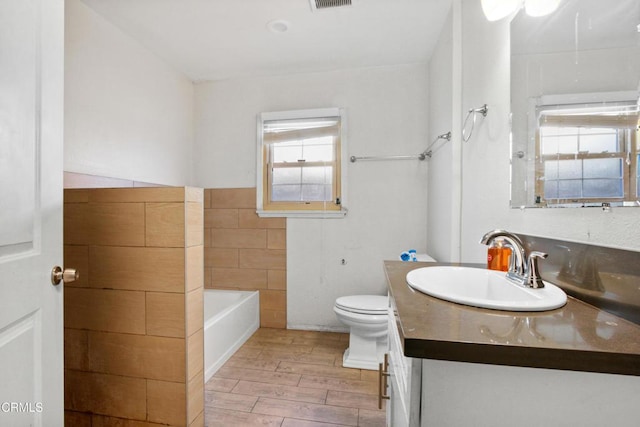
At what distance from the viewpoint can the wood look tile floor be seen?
146 centimetres

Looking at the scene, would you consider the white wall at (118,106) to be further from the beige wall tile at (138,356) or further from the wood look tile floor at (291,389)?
the wood look tile floor at (291,389)

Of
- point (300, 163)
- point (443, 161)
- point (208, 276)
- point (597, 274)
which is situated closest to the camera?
point (597, 274)

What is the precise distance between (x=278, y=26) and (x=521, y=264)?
203 cm

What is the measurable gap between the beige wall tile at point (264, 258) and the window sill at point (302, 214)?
1.08 feet

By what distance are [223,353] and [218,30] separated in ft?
7.59

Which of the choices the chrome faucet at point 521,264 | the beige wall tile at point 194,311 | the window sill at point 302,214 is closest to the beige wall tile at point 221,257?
the window sill at point 302,214

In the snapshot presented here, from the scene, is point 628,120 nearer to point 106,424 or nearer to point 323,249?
point 323,249

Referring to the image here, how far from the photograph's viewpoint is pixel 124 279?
133 cm

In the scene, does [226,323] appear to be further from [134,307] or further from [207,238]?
[207,238]

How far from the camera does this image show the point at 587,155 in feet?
2.54

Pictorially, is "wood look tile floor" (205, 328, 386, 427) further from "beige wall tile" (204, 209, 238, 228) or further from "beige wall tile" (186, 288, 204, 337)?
"beige wall tile" (204, 209, 238, 228)

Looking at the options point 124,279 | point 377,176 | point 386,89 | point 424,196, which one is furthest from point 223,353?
point 386,89

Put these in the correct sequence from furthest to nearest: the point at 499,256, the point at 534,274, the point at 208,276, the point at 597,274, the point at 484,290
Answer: the point at 208,276 → the point at 499,256 → the point at 484,290 → the point at 534,274 → the point at 597,274

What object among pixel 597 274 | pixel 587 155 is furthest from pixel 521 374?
pixel 587 155
